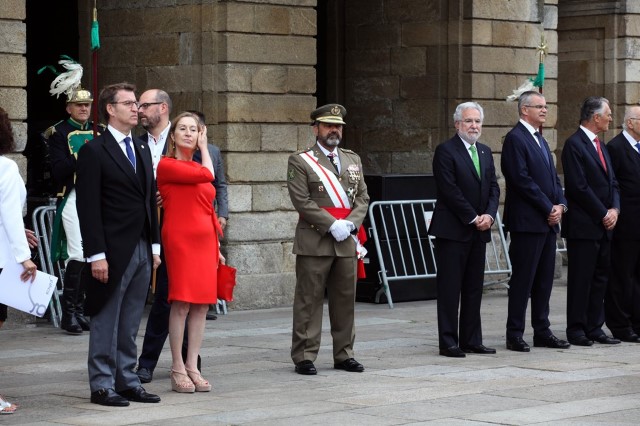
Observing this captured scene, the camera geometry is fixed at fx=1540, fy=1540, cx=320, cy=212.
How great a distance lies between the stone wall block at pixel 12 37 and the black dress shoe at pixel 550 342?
4917mm

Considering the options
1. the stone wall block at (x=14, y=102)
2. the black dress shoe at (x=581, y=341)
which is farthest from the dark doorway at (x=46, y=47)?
the black dress shoe at (x=581, y=341)

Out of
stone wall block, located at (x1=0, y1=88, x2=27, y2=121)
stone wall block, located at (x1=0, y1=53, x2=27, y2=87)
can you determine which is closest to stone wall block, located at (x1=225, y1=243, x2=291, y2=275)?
stone wall block, located at (x1=0, y1=88, x2=27, y2=121)

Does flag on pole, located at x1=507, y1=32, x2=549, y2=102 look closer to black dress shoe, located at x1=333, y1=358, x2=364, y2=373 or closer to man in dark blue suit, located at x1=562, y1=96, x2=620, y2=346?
man in dark blue suit, located at x1=562, y1=96, x2=620, y2=346

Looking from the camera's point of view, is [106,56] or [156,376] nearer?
[156,376]

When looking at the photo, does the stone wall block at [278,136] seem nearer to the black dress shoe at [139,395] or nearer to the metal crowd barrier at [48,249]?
the metal crowd barrier at [48,249]

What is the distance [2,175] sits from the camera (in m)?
8.78

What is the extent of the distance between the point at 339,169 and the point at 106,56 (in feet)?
18.6

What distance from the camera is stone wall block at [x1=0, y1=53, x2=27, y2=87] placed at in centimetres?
1292

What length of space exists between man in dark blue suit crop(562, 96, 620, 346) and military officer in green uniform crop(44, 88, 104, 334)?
3989mm

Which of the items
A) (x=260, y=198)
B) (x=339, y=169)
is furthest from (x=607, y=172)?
(x=260, y=198)

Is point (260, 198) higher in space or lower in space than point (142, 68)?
lower

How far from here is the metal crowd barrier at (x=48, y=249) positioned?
13.4 metres

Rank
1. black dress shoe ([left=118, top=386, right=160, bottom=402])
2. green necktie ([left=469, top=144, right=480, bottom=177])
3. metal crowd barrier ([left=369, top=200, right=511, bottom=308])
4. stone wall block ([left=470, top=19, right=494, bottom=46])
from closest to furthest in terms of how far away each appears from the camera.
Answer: black dress shoe ([left=118, top=386, right=160, bottom=402]) < green necktie ([left=469, top=144, right=480, bottom=177]) < metal crowd barrier ([left=369, top=200, right=511, bottom=308]) < stone wall block ([left=470, top=19, right=494, bottom=46])

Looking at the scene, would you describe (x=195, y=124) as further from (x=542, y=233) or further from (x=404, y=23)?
(x=404, y=23)
